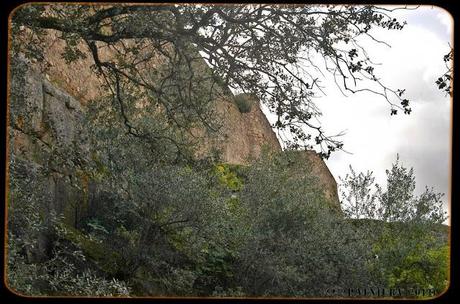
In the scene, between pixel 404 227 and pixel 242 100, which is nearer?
pixel 242 100

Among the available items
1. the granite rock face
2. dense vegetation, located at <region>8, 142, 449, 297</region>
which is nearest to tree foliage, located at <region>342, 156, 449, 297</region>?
dense vegetation, located at <region>8, 142, 449, 297</region>

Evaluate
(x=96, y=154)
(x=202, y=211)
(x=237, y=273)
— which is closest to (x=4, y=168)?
(x=96, y=154)

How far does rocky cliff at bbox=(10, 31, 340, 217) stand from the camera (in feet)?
20.2

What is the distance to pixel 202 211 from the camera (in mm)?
9586

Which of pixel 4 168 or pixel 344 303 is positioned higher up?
pixel 4 168

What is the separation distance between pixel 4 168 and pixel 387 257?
29.4ft

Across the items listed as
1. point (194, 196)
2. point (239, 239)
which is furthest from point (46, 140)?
point (239, 239)

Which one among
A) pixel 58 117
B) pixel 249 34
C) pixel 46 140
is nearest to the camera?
pixel 249 34

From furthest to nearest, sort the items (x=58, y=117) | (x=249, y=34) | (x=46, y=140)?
(x=58, y=117) → (x=46, y=140) → (x=249, y=34)

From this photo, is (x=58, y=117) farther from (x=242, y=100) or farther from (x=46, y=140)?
(x=242, y=100)

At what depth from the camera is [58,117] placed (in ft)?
30.6

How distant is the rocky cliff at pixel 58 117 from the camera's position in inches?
243

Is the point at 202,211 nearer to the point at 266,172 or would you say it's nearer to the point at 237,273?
the point at 237,273

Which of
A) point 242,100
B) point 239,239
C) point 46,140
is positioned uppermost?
point 242,100
